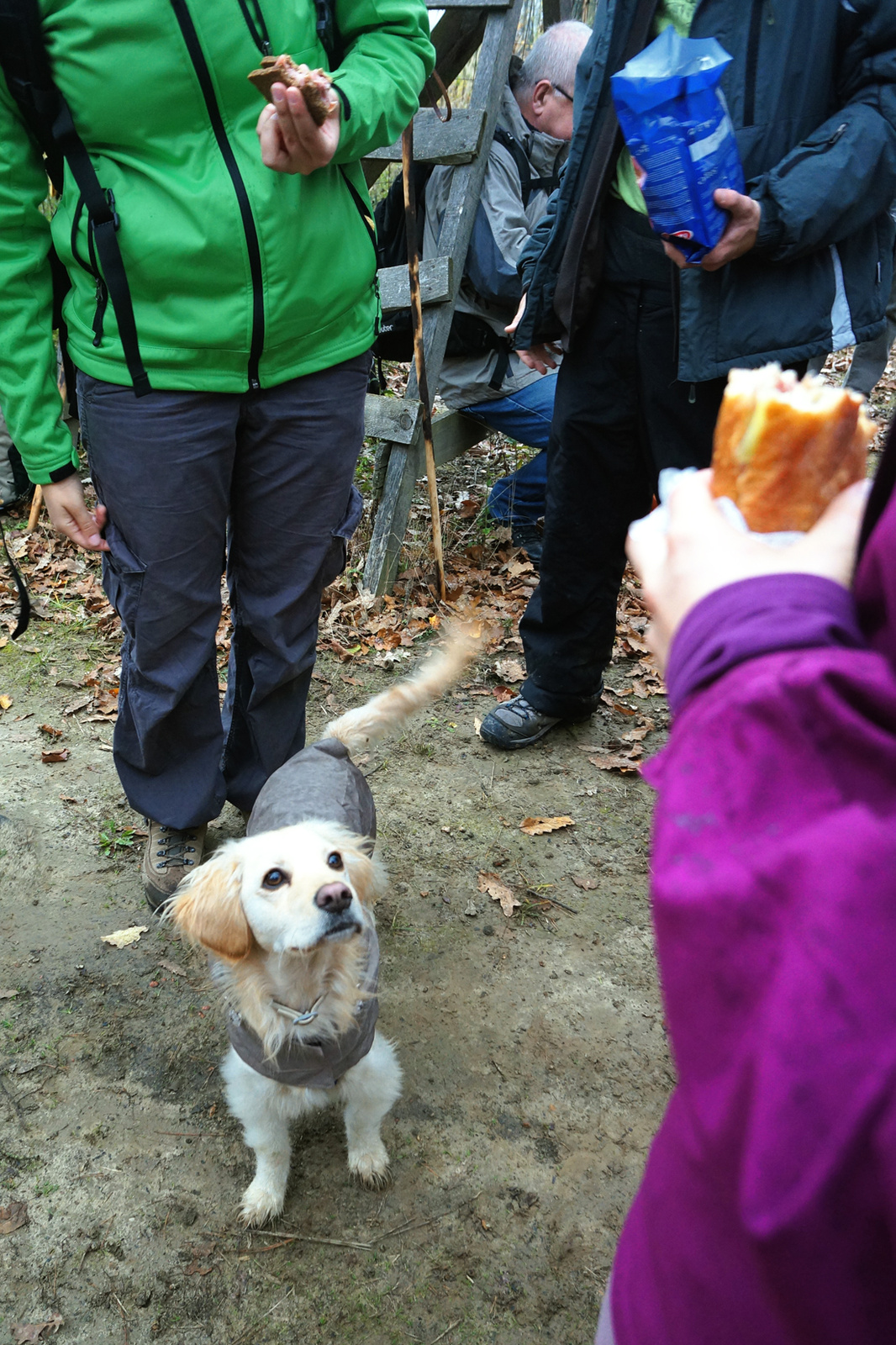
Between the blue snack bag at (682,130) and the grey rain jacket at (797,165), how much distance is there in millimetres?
158

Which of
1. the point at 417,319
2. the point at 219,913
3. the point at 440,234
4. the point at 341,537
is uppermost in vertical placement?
the point at 440,234

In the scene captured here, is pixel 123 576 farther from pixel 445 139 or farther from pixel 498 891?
pixel 445 139

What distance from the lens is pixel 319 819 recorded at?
2117 millimetres

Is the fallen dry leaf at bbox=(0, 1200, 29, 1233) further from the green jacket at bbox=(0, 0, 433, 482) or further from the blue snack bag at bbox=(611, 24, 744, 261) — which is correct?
the blue snack bag at bbox=(611, 24, 744, 261)

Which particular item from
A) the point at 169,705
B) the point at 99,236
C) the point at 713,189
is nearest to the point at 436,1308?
the point at 169,705

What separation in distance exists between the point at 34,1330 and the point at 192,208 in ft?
8.30

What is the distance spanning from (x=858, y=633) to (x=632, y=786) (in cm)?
301

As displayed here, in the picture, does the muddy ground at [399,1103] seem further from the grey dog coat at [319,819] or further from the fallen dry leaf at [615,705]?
the fallen dry leaf at [615,705]

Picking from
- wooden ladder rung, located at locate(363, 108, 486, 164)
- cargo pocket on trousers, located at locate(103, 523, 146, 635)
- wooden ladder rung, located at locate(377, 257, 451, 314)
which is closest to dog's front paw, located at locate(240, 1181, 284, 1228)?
cargo pocket on trousers, located at locate(103, 523, 146, 635)

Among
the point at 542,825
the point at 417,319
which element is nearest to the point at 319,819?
the point at 542,825

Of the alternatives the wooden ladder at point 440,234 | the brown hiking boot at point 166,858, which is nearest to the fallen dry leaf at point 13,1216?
the brown hiking boot at point 166,858

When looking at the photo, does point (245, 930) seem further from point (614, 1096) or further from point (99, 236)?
point (99, 236)

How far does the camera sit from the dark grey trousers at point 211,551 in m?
2.26

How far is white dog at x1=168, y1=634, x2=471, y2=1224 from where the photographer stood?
1.81 meters
